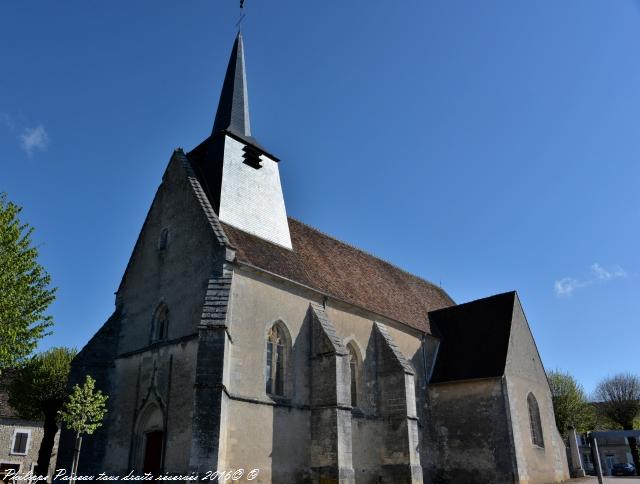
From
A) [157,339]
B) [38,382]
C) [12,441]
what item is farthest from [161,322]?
[12,441]

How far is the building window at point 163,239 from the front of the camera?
18.1m

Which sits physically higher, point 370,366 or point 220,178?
point 220,178

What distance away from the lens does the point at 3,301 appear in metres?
13.8

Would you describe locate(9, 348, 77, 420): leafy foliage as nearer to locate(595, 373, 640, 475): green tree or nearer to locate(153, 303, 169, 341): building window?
locate(153, 303, 169, 341): building window

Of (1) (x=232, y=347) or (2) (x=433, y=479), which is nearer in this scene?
(1) (x=232, y=347)

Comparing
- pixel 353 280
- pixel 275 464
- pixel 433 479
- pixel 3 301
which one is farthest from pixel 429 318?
pixel 3 301

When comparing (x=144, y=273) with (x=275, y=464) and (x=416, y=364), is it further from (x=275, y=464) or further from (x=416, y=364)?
(x=416, y=364)

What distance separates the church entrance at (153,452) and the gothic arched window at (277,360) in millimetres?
3394

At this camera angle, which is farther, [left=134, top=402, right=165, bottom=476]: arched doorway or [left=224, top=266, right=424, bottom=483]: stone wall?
[left=134, top=402, right=165, bottom=476]: arched doorway

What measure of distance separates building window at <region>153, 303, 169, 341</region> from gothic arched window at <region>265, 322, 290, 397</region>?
339cm

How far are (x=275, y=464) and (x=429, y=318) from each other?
1211 centimetres

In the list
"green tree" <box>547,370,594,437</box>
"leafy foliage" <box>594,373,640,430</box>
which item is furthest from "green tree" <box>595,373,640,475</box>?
"green tree" <box>547,370,594,437</box>

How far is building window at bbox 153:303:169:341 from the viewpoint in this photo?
1678 centimetres

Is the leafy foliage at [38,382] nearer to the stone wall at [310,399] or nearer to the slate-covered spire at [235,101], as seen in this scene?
the slate-covered spire at [235,101]
